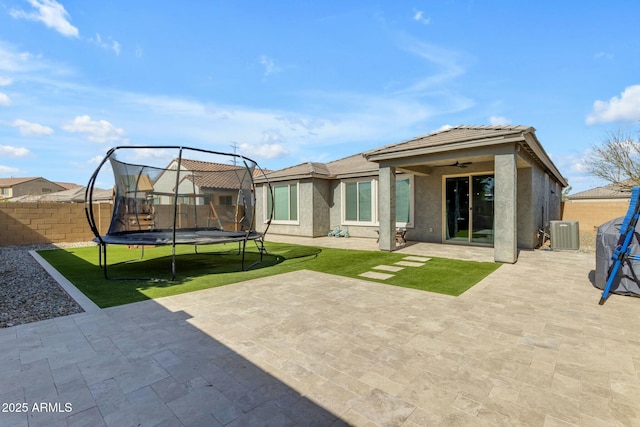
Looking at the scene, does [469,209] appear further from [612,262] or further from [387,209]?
[612,262]

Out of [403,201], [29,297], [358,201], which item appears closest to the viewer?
[29,297]

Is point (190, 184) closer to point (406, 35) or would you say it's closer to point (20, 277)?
point (20, 277)

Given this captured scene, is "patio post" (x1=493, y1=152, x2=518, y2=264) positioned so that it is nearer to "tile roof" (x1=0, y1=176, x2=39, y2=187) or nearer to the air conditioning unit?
the air conditioning unit

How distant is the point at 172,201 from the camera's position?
8.67 m

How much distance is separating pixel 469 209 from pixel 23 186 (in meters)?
64.8

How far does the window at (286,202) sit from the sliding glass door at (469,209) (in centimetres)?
688

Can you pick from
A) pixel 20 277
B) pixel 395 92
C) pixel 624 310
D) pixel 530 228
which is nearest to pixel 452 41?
pixel 395 92

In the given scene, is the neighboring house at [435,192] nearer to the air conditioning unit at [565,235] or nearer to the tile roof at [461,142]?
the tile roof at [461,142]

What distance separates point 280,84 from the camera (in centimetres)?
1295

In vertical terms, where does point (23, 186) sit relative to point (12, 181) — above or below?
below

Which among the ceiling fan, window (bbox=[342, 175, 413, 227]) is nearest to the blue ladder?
the ceiling fan

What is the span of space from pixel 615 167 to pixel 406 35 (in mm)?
17912

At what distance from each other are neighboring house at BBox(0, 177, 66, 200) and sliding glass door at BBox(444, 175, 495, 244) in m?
61.9

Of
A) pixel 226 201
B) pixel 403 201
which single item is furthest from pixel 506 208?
pixel 226 201
